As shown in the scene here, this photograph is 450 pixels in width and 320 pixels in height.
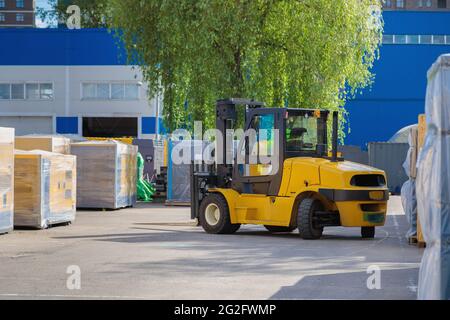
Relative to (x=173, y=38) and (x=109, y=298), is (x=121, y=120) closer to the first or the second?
(x=173, y=38)

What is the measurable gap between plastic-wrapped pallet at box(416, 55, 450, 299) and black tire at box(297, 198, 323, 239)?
8.67m

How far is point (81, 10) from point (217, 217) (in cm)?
5082

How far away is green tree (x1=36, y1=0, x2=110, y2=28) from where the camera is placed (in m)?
64.9

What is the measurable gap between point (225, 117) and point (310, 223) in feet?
9.29

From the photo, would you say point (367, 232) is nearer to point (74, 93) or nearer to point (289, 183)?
point (289, 183)

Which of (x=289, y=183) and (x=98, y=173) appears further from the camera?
(x=98, y=173)

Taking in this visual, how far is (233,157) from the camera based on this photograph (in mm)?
17734

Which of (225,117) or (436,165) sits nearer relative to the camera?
(436,165)

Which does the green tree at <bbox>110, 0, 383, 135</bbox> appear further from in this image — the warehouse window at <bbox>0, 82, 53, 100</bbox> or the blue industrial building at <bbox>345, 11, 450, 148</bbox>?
the warehouse window at <bbox>0, 82, 53, 100</bbox>

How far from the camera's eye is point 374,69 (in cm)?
5091

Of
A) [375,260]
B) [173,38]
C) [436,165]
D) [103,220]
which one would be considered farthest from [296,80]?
[436,165]

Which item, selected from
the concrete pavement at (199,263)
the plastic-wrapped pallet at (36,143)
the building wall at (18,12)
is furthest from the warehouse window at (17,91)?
the building wall at (18,12)

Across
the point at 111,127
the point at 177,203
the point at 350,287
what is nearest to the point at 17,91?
the point at 111,127

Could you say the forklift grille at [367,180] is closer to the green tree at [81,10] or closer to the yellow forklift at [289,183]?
the yellow forklift at [289,183]
